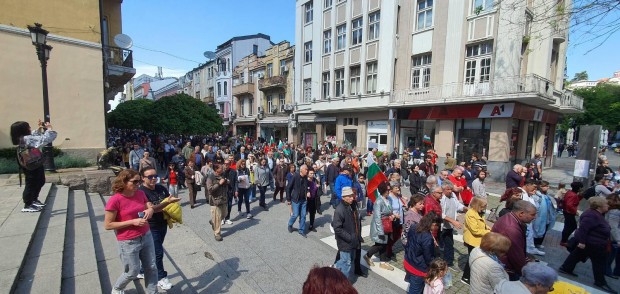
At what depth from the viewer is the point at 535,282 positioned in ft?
8.11

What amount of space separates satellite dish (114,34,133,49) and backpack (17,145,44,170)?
1038 centimetres

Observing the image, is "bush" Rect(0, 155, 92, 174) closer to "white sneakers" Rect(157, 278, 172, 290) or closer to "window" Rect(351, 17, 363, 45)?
"white sneakers" Rect(157, 278, 172, 290)

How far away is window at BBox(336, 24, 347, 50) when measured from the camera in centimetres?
2191

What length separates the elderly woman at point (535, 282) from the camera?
2.44 meters

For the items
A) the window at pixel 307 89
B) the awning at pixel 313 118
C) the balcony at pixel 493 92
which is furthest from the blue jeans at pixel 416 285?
the window at pixel 307 89

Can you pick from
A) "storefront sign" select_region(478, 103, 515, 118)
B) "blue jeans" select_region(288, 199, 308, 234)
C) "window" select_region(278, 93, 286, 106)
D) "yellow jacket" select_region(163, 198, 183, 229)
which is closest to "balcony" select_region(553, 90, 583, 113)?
"storefront sign" select_region(478, 103, 515, 118)

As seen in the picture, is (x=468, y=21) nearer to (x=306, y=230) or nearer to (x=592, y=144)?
(x=592, y=144)

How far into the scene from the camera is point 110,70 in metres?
14.3

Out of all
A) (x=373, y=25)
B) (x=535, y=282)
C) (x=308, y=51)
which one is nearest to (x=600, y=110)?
(x=373, y=25)

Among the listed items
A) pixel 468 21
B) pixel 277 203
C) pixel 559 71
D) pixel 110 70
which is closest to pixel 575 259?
pixel 277 203

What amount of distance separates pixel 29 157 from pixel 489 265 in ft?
25.4

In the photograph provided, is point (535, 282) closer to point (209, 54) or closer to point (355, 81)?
point (355, 81)

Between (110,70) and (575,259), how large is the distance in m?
19.0

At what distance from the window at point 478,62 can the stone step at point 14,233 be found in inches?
706
